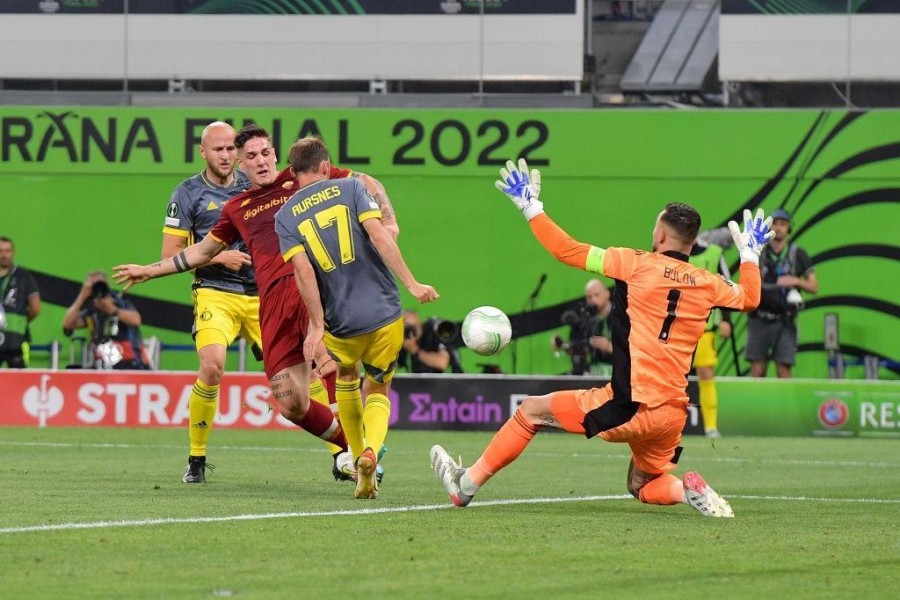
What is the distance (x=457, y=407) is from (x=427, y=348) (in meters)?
0.95

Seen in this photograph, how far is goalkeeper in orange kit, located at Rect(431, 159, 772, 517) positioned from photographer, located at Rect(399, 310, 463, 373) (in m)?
10.1

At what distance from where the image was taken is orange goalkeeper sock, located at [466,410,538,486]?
27.0ft

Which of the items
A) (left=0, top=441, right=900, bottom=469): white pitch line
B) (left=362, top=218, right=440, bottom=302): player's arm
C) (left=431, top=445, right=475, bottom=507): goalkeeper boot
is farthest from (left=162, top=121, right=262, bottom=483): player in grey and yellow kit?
(left=0, top=441, right=900, bottom=469): white pitch line

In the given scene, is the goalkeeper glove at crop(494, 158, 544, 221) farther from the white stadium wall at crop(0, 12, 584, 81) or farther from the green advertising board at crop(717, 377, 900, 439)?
the white stadium wall at crop(0, 12, 584, 81)

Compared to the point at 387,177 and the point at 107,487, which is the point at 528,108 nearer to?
the point at 387,177

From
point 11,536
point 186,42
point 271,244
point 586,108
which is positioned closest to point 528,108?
point 586,108

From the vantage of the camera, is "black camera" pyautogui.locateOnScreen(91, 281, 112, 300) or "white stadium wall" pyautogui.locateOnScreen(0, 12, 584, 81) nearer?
"black camera" pyautogui.locateOnScreen(91, 281, 112, 300)

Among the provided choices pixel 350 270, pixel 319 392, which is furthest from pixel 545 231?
pixel 319 392

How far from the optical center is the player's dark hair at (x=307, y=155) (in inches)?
361

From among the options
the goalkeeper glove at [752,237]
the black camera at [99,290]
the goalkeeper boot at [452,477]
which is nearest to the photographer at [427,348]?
the black camera at [99,290]

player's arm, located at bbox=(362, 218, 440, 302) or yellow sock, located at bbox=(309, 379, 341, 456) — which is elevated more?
player's arm, located at bbox=(362, 218, 440, 302)

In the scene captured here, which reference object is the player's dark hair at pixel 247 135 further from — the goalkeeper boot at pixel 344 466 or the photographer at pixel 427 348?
the photographer at pixel 427 348

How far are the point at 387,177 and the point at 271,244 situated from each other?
9954 mm

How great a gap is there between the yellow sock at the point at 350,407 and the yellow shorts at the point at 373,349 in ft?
0.57
